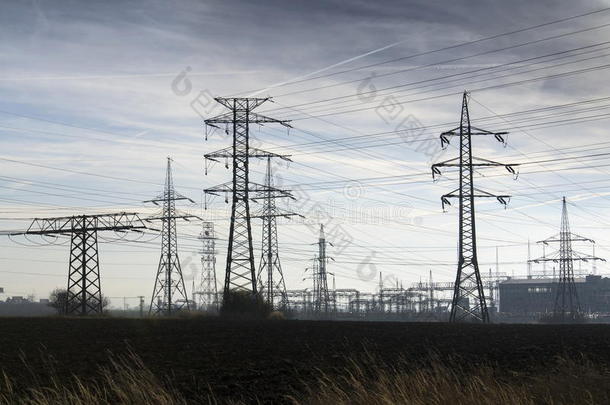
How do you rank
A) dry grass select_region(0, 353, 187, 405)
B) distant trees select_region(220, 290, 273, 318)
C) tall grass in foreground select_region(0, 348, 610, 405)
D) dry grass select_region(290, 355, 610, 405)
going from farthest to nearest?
distant trees select_region(220, 290, 273, 318) → dry grass select_region(0, 353, 187, 405) → tall grass in foreground select_region(0, 348, 610, 405) → dry grass select_region(290, 355, 610, 405)

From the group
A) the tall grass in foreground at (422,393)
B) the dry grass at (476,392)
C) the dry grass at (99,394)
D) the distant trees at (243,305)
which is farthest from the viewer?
the distant trees at (243,305)

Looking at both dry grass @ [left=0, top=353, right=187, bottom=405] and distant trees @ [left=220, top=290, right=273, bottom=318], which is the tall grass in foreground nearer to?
dry grass @ [left=0, top=353, right=187, bottom=405]

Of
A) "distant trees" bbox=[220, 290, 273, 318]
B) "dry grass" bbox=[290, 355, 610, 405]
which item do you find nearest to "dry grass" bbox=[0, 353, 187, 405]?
"dry grass" bbox=[290, 355, 610, 405]

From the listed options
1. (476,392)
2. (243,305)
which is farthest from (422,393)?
(243,305)

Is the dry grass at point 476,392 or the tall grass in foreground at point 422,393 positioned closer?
the dry grass at point 476,392

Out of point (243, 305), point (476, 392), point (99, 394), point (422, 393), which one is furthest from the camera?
point (243, 305)

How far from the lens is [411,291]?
7426 inches

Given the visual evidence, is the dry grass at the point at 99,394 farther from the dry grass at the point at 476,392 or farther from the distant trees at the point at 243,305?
the distant trees at the point at 243,305

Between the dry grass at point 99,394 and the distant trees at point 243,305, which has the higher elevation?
the distant trees at point 243,305

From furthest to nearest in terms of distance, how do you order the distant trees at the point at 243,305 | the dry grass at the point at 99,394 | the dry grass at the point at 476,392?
the distant trees at the point at 243,305, the dry grass at the point at 99,394, the dry grass at the point at 476,392

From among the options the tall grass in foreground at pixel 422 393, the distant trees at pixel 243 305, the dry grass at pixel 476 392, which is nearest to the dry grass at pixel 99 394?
the tall grass in foreground at pixel 422 393

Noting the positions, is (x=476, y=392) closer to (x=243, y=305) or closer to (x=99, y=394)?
(x=99, y=394)

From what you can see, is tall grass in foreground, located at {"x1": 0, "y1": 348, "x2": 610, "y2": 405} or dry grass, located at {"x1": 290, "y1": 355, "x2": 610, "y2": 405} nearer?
dry grass, located at {"x1": 290, "y1": 355, "x2": 610, "y2": 405}

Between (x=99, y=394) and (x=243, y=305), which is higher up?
(x=243, y=305)
